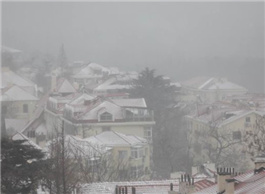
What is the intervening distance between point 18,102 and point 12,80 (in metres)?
8.06

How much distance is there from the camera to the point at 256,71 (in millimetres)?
48594

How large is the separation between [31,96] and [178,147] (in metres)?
12.7

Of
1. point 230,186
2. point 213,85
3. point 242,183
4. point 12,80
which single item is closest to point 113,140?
point 242,183

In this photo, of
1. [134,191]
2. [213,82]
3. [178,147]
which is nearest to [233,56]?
[213,82]

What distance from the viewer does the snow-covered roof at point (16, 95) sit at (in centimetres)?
3491

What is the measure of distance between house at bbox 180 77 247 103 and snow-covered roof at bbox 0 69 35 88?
6225 mm

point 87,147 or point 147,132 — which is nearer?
point 87,147

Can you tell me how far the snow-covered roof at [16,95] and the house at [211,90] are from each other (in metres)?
6.66

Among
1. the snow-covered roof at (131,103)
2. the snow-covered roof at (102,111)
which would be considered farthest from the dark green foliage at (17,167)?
the snow-covered roof at (131,103)

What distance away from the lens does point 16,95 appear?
35.7 m

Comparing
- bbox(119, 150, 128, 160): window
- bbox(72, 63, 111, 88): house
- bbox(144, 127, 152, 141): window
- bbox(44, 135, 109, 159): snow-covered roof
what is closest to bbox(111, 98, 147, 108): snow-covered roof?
bbox(144, 127, 152, 141): window

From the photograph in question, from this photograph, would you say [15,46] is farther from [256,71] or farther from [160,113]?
[160,113]

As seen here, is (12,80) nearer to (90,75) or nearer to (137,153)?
(90,75)

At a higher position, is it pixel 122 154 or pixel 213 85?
pixel 213 85
